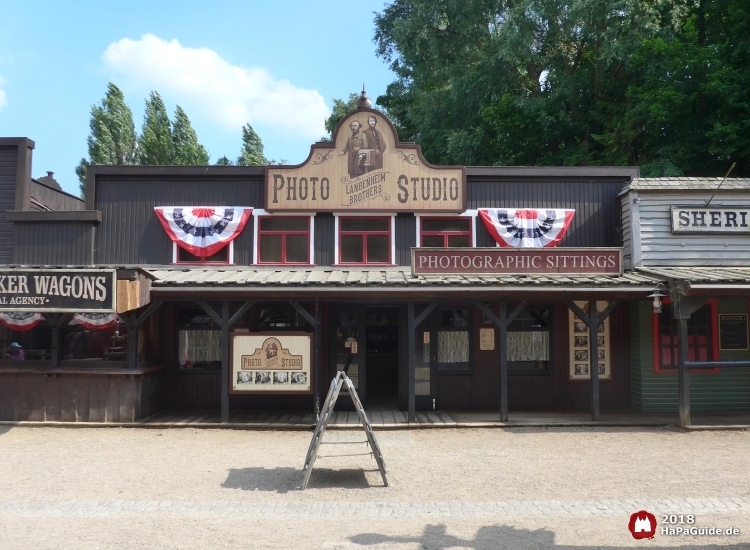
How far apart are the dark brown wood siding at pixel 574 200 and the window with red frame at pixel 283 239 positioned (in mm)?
3957

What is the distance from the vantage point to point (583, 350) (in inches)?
541

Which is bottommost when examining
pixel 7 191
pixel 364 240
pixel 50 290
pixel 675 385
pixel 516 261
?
pixel 675 385

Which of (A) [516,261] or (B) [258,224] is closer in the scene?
(A) [516,261]

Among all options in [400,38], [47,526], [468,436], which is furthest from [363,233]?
[400,38]

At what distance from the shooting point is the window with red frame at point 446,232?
14.4 metres

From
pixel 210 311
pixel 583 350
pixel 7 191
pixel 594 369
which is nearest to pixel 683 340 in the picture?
pixel 594 369

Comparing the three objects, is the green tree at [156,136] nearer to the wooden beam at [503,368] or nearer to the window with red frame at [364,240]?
the window with red frame at [364,240]

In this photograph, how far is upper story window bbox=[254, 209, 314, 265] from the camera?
14367 millimetres

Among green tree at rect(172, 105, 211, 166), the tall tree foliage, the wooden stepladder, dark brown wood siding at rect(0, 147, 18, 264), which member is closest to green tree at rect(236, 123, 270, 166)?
green tree at rect(172, 105, 211, 166)

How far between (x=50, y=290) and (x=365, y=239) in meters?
6.55

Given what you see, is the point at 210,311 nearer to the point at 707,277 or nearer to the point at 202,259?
the point at 202,259

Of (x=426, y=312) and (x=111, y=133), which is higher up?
(x=111, y=133)

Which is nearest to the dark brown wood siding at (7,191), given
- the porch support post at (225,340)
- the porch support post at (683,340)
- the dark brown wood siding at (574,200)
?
the porch support post at (225,340)

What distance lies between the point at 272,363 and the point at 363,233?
3862 millimetres
